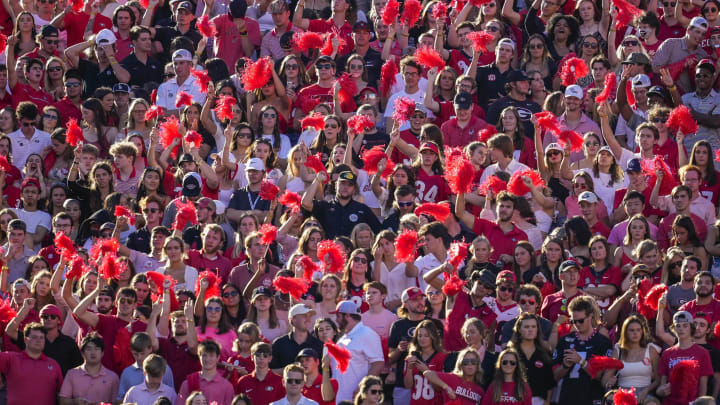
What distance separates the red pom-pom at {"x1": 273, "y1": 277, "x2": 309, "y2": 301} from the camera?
1506 cm

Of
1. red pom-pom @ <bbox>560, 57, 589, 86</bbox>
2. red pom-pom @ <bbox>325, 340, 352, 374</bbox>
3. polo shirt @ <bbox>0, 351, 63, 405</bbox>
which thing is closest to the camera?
red pom-pom @ <bbox>325, 340, 352, 374</bbox>

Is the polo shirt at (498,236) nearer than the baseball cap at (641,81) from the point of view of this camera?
Yes

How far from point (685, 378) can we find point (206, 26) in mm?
8132

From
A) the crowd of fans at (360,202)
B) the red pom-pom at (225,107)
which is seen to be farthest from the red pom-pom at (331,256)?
the red pom-pom at (225,107)

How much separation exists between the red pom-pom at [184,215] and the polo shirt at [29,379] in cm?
216

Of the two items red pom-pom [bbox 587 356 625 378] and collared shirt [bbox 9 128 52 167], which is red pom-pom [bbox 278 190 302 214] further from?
red pom-pom [bbox 587 356 625 378]

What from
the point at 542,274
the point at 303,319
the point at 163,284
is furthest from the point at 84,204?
the point at 542,274

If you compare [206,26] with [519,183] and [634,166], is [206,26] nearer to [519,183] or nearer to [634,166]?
[519,183]

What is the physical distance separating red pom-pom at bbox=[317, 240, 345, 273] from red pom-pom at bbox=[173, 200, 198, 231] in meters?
1.55

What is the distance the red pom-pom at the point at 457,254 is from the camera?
15.0 m

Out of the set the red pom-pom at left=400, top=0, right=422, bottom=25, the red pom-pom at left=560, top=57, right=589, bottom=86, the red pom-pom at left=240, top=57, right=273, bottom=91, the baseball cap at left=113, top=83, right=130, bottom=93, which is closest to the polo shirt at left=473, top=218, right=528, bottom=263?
the red pom-pom at left=560, top=57, right=589, bottom=86

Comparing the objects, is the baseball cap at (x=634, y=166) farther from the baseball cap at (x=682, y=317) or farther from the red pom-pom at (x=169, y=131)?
the red pom-pom at (x=169, y=131)

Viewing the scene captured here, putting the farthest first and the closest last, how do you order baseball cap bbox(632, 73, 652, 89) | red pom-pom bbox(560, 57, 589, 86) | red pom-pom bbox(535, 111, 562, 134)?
1. red pom-pom bbox(560, 57, 589, 86)
2. baseball cap bbox(632, 73, 652, 89)
3. red pom-pom bbox(535, 111, 562, 134)

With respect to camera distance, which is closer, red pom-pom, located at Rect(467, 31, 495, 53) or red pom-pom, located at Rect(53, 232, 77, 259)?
red pom-pom, located at Rect(53, 232, 77, 259)
